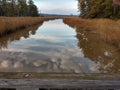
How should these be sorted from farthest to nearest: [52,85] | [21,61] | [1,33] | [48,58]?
[1,33], [48,58], [21,61], [52,85]

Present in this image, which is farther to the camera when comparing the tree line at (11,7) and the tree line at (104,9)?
the tree line at (11,7)

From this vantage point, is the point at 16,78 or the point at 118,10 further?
the point at 118,10

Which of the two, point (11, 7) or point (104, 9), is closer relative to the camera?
point (104, 9)

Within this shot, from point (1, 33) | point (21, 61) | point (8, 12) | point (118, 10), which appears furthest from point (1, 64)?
point (8, 12)

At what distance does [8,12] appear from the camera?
2322 inches

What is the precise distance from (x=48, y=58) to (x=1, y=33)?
7962mm

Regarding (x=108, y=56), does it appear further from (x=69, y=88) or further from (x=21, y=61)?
(x=69, y=88)

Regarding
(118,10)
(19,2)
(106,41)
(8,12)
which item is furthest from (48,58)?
(19,2)

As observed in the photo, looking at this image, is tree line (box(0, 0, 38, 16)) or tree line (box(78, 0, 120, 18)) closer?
tree line (box(78, 0, 120, 18))

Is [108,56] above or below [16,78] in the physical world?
below

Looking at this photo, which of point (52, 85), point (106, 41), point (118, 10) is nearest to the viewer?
point (52, 85)

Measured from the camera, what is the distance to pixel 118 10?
35.4 metres

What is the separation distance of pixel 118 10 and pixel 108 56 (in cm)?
2617

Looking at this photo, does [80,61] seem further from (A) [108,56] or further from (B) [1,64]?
(B) [1,64]
